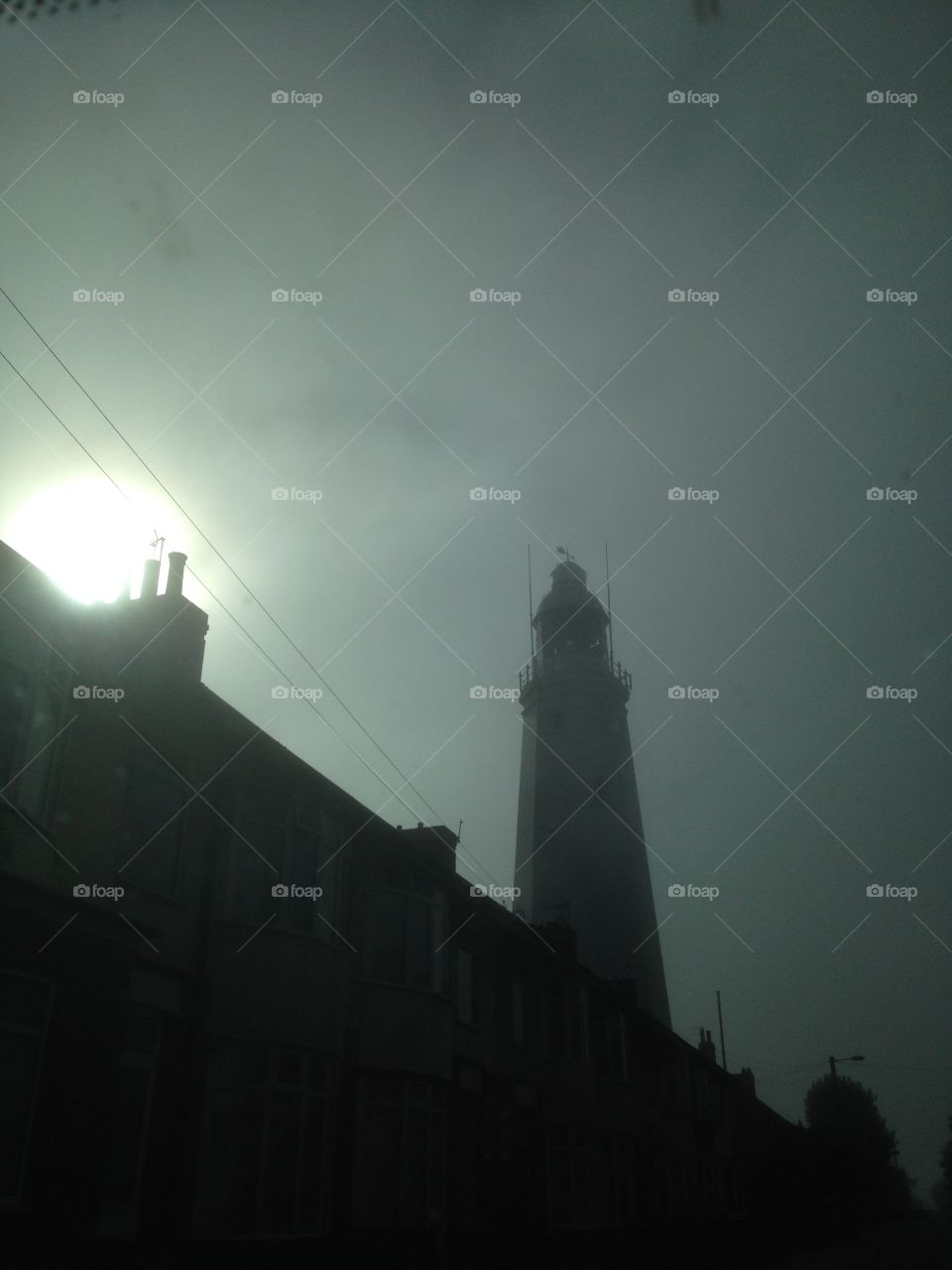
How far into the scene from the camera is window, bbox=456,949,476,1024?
64.1ft

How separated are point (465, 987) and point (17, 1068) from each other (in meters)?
11.3

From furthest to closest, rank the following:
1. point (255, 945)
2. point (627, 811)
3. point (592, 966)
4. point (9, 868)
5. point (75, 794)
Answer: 1. point (627, 811)
2. point (592, 966)
3. point (255, 945)
4. point (75, 794)
5. point (9, 868)

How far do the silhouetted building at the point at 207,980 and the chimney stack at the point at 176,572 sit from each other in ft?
0.23

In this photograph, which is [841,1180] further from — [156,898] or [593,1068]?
[156,898]

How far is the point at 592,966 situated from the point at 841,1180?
2462cm

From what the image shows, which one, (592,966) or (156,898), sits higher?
(592,966)

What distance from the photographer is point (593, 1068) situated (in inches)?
1000

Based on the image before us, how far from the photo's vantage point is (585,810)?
1539 inches

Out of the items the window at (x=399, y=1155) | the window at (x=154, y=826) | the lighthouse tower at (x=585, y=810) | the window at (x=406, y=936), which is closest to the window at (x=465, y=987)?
the window at (x=406, y=936)

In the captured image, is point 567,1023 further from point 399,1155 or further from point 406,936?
point 399,1155

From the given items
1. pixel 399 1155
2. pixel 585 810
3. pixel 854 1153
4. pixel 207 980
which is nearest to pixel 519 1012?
pixel 399 1155

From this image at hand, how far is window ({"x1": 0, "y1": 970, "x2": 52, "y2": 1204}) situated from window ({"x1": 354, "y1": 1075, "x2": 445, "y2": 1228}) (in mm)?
6183

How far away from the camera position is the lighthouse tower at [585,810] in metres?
36.9

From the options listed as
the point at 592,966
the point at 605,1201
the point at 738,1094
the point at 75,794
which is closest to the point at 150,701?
the point at 75,794
